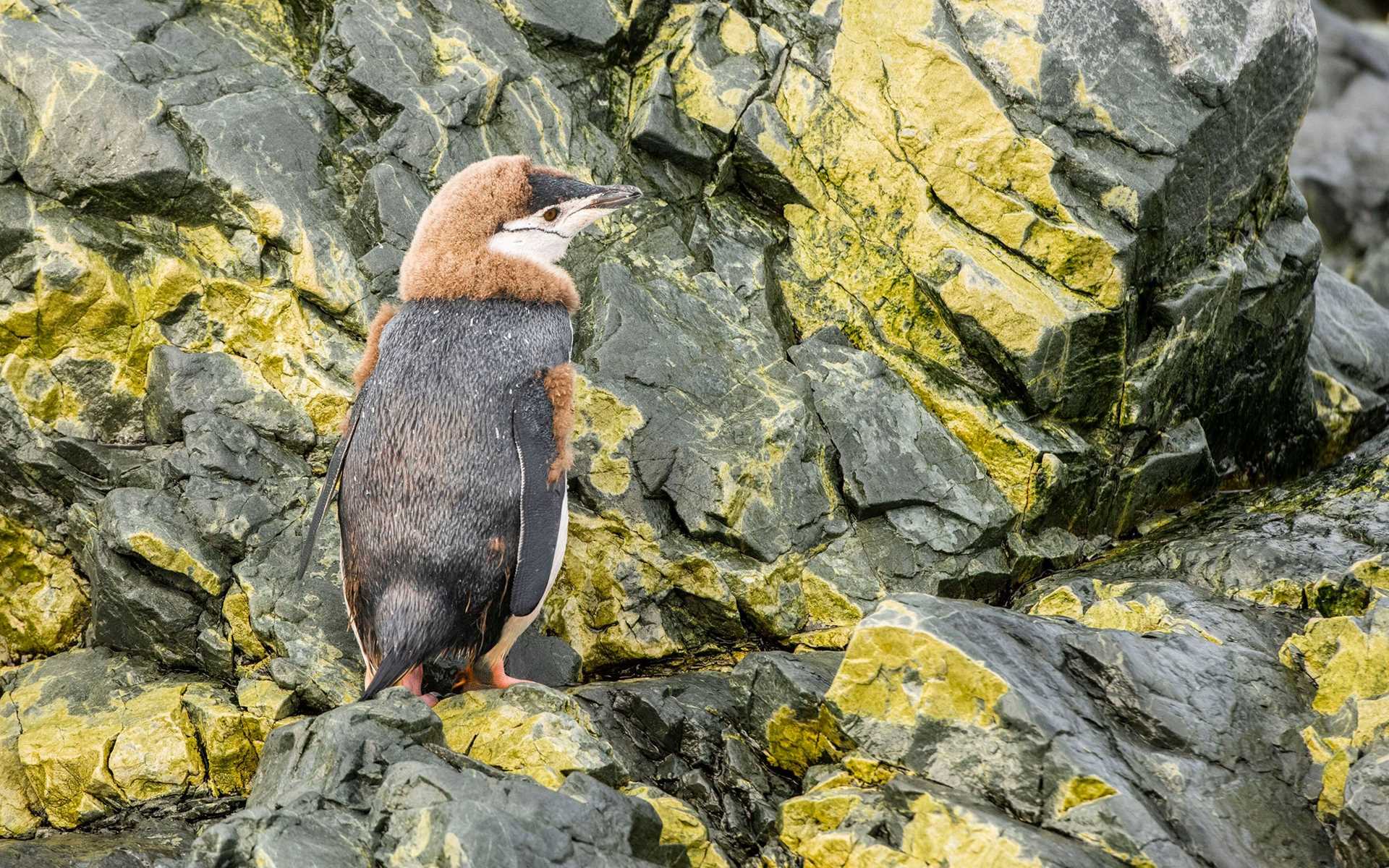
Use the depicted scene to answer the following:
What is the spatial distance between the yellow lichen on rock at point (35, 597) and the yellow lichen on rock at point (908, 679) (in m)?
3.05

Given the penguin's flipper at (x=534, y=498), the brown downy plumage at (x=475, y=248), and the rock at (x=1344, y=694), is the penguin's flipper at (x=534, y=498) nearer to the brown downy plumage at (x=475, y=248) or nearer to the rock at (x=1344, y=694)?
the brown downy plumage at (x=475, y=248)

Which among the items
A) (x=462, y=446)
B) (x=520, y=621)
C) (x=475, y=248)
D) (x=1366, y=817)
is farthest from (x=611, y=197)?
(x=1366, y=817)

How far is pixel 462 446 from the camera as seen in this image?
3.88 metres

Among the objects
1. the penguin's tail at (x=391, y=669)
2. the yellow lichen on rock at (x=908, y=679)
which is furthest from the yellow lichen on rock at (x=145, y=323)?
the yellow lichen on rock at (x=908, y=679)

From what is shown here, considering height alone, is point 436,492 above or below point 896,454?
below

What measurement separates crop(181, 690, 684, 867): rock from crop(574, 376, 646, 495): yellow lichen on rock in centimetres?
143

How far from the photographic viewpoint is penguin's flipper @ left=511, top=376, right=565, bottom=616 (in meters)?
3.87

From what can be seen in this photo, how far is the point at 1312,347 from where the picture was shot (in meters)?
6.07

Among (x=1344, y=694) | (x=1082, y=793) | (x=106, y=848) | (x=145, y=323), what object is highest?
(x=1344, y=694)

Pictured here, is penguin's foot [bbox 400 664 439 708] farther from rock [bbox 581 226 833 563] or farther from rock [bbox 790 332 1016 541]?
rock [bbox 790 332 1016 541]

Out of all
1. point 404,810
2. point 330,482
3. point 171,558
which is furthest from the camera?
point 171,558

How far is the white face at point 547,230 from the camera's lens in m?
4.27

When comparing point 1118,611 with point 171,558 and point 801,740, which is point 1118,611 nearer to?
point 801,740

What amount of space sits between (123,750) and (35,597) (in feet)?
3.54
